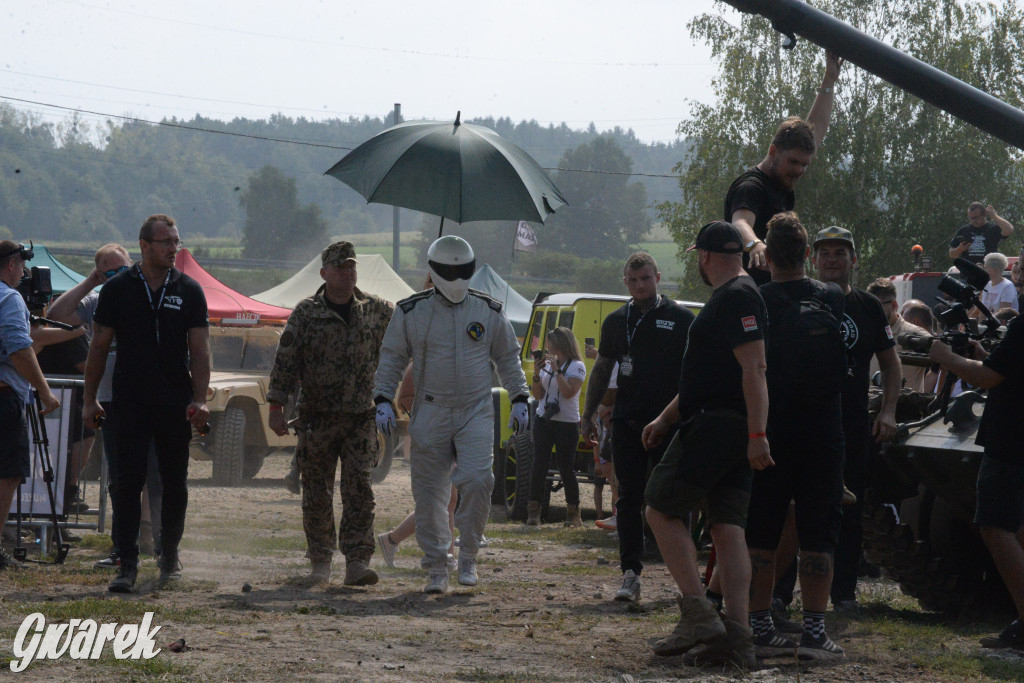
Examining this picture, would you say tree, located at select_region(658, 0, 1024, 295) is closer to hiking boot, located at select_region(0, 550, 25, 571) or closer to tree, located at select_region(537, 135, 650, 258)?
hiking boot, located at select_region(0, 550, 25, 571)

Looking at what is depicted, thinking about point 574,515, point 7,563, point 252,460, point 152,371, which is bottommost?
point 252,460

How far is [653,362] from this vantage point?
730 centimetres

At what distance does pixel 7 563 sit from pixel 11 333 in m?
1.60

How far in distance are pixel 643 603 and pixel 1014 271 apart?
12.8 feet

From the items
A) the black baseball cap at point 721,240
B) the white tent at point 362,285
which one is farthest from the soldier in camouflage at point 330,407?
the white tent at point 362,285

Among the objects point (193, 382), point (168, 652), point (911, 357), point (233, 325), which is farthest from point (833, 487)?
point (233, 325)

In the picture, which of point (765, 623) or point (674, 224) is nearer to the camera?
point (765, 623)

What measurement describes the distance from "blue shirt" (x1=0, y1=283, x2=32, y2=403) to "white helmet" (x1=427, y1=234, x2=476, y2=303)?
2.42 meters

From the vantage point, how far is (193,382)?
7.28 meters

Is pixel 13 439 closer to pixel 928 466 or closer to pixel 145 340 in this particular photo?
pixel 145 340

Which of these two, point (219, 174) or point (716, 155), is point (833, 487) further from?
point (219, 174)

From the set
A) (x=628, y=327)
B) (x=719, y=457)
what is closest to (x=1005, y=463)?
(x=719, y=457)

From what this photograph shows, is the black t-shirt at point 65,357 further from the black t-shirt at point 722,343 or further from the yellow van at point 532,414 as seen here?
the black t-shirt at point 722,343

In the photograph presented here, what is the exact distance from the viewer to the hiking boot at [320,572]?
759cm
